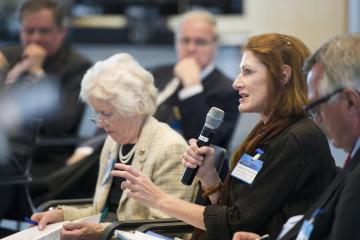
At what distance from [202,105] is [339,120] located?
2.55 m

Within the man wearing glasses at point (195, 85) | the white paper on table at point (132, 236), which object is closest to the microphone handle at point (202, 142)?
the white paper on table at point (132, 236)

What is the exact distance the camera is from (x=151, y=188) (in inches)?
117

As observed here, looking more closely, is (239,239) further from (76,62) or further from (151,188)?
(76,62)

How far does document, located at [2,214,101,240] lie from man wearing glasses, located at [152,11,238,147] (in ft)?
3.56

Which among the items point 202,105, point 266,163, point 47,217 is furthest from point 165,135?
point 202,105

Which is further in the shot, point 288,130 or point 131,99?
point 131,99

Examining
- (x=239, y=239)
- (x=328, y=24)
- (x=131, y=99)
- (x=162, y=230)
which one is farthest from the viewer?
(x=328, y=24)

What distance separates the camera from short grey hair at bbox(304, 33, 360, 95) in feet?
7.64

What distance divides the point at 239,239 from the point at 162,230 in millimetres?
584

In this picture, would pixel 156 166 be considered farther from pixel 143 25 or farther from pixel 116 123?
pixel 143 25

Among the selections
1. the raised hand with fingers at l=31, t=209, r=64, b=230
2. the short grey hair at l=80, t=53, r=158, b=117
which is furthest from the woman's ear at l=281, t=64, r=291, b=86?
the raised hand with fingers at l=31, t=209, r=64, b=230

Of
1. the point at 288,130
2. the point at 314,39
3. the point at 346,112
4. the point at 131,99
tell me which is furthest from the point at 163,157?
the point at 314,39

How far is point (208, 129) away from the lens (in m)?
2.84

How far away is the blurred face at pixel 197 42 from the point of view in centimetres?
543
